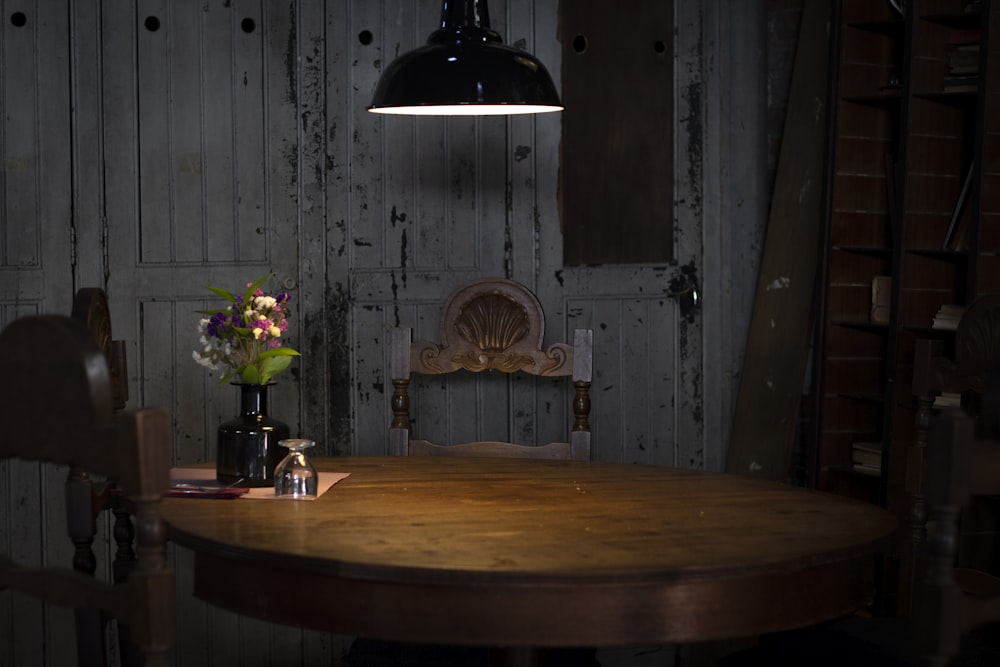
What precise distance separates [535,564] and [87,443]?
2.18ft

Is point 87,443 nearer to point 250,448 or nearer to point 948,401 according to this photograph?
point 250,448

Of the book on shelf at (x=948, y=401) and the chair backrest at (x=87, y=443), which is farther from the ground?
the chair backrest at (x=87, y=443)

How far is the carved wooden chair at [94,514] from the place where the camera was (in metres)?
2.23

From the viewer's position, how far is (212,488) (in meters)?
2.48

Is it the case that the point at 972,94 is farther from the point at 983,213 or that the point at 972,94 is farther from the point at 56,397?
the point at 56,397

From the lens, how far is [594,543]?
1.94 m

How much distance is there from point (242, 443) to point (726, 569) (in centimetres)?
114

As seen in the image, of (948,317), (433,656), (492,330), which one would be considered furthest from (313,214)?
(948,317)

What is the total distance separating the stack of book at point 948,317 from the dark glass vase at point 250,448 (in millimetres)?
1951

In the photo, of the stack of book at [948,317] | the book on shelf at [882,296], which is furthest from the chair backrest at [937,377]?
the book on shelf at [882,296]

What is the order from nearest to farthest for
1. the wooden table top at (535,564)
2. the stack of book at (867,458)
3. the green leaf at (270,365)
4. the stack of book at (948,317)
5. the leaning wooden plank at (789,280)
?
the wooden table top at (535,564) < the green leaf at (270,365) < the stack of book at (948,317) < the stack of book at (867,458) < the leaning wooden plank at (789,280)

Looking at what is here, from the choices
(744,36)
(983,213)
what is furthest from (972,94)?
(744,36)

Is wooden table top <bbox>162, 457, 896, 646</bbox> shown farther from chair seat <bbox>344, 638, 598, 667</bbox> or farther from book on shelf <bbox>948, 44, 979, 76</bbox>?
book on shelf <bbox>948, 44, 979, 76</bbox>

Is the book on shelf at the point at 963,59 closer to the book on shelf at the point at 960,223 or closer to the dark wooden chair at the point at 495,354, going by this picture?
the book on shelf at the point at 960,223
